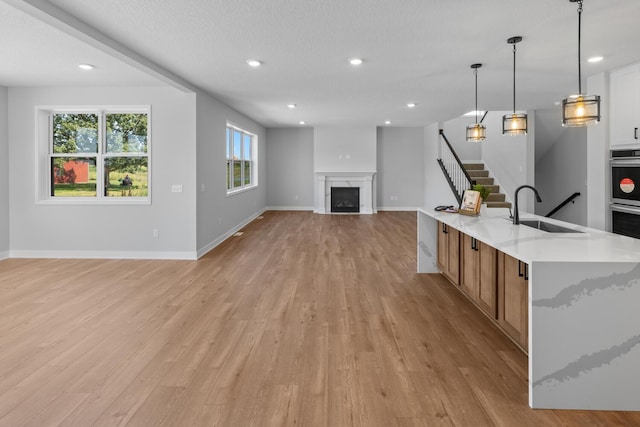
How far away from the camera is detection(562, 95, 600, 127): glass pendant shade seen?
2945 millimetres

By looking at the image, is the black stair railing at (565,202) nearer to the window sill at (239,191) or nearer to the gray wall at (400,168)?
the gray wall at (400,168)

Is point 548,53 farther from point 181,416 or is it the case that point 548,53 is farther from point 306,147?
point 306,147

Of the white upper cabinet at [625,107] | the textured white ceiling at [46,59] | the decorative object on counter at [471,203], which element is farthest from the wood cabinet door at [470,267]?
the textured white ceiling at [46,59]

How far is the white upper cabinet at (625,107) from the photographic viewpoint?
4973 millimetres

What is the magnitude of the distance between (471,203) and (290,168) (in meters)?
9.03

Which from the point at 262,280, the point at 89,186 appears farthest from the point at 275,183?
the point at 262,280

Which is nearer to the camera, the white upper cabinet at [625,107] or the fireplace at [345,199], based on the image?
the white upper cabinet at [625,107]

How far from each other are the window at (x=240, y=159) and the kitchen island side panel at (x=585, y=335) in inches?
284

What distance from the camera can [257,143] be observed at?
11.6 m

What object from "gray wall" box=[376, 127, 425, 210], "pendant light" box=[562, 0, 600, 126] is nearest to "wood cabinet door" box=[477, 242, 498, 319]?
"pendant light" box=[562, 0, 600, 126]

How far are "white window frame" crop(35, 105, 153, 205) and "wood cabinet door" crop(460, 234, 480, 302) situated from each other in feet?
15.2

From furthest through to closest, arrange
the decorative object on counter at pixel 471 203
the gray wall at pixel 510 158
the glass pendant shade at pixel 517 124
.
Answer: the gray wall at pixel 510 158 < the decorative object on counter at pixel 471 203 < the glass pendant shade at pixel 517 124

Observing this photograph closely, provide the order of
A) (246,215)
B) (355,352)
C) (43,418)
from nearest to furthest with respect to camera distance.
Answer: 1. (43,418)
2. (355,352)
3. (246,215)

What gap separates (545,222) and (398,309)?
5.27ft
